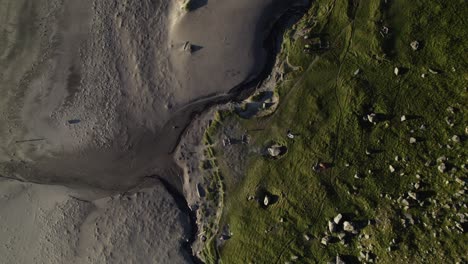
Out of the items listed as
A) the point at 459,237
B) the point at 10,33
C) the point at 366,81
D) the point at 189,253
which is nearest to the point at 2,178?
the point at 10,33

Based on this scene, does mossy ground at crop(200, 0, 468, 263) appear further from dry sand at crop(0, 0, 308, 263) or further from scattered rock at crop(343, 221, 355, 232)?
dry sand at crop(0, 0, 308, 263)

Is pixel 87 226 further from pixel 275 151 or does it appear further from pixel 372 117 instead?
pixel 372 117

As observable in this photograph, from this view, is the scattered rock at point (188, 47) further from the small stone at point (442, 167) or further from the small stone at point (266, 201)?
the small stone at point (442, 167)

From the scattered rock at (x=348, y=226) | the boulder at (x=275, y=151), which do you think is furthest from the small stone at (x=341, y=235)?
the boulder at (x=275, y=151)

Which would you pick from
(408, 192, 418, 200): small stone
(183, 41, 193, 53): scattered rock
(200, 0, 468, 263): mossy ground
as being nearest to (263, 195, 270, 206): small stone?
(200, 0, 468, 263): mossy ground

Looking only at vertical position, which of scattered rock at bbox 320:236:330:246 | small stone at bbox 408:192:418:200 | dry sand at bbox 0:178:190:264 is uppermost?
small stone at bbox 408:192:418:200

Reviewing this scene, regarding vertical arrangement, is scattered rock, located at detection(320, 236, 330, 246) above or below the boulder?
below
